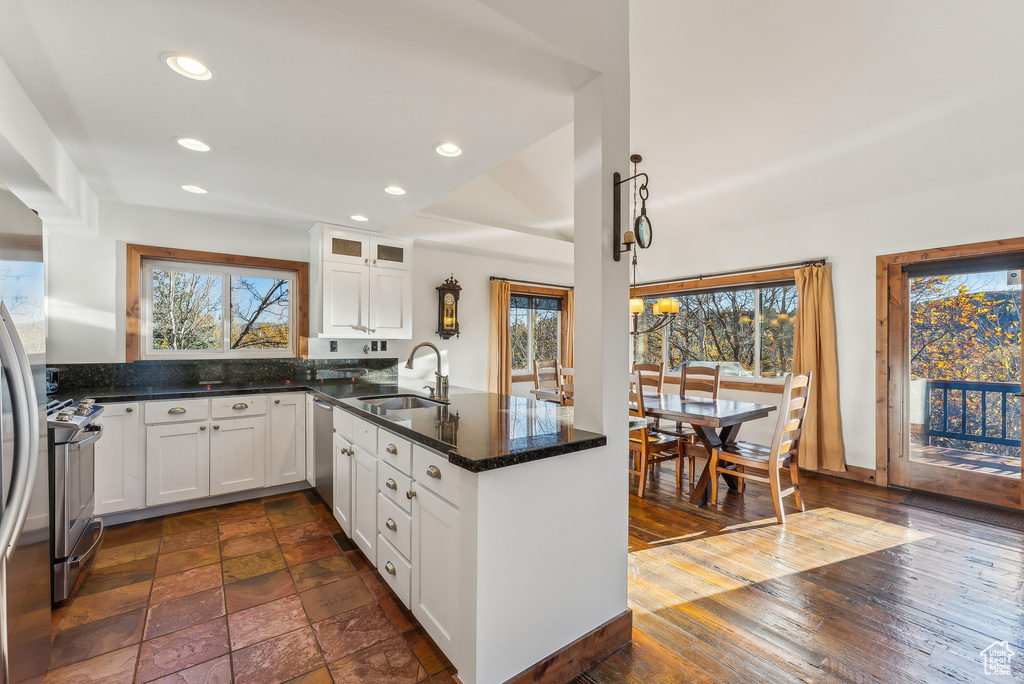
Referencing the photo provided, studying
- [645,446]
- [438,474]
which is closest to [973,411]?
[645,446]

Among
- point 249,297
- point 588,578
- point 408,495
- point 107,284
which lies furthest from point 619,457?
point 107,284

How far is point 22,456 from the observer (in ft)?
3.85

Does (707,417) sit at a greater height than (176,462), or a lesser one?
greater

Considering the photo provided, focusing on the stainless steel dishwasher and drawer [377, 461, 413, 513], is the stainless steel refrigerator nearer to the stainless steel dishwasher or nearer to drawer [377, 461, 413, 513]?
drawer [377, 461, 413, 513]

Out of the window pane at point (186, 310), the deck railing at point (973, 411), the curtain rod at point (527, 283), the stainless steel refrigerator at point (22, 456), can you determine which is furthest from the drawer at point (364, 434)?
the deck railing at point (973, 411)

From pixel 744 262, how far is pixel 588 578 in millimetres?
4402

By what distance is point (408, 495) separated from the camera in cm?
183

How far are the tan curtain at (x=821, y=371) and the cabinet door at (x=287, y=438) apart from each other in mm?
4656

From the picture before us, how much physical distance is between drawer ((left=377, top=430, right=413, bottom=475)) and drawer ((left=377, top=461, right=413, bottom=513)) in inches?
1.3

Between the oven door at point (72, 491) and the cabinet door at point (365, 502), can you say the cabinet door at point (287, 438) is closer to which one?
the oven door at point (72, 491)

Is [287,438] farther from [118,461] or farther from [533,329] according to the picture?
[533,329]

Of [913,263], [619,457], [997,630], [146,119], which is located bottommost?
[997,630]

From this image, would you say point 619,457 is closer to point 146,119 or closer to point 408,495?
point 408,495

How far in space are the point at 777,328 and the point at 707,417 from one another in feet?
7.88
